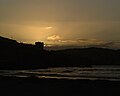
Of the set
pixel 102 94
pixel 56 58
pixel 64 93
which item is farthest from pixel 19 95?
pixel 56 58

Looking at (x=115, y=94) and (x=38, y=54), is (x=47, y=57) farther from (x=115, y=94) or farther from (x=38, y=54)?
(x=115, y=94)

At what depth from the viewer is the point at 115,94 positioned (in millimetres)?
28984

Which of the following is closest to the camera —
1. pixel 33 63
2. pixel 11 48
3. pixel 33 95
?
pixel 33 95

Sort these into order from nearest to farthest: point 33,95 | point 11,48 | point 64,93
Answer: point 33,95, point 64,93, point 11,48

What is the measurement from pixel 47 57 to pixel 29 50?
9270mm

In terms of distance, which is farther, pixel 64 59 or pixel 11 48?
pixel 64 59

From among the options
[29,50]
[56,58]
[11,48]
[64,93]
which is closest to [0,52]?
[11,48]

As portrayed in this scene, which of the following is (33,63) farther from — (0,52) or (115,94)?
(115,94)

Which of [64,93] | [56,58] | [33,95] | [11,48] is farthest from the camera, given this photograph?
[56,58]

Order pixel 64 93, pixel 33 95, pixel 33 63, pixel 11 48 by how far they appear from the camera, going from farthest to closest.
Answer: pixel 11 48 < pixel 33 63 < pixel 64 93 < pixel 33 95

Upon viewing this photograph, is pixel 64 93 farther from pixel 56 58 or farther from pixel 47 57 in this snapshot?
pixel 56 58

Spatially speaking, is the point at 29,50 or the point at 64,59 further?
the point at 64,59

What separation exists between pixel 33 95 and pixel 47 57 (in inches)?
5534

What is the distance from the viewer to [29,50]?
168 meters
